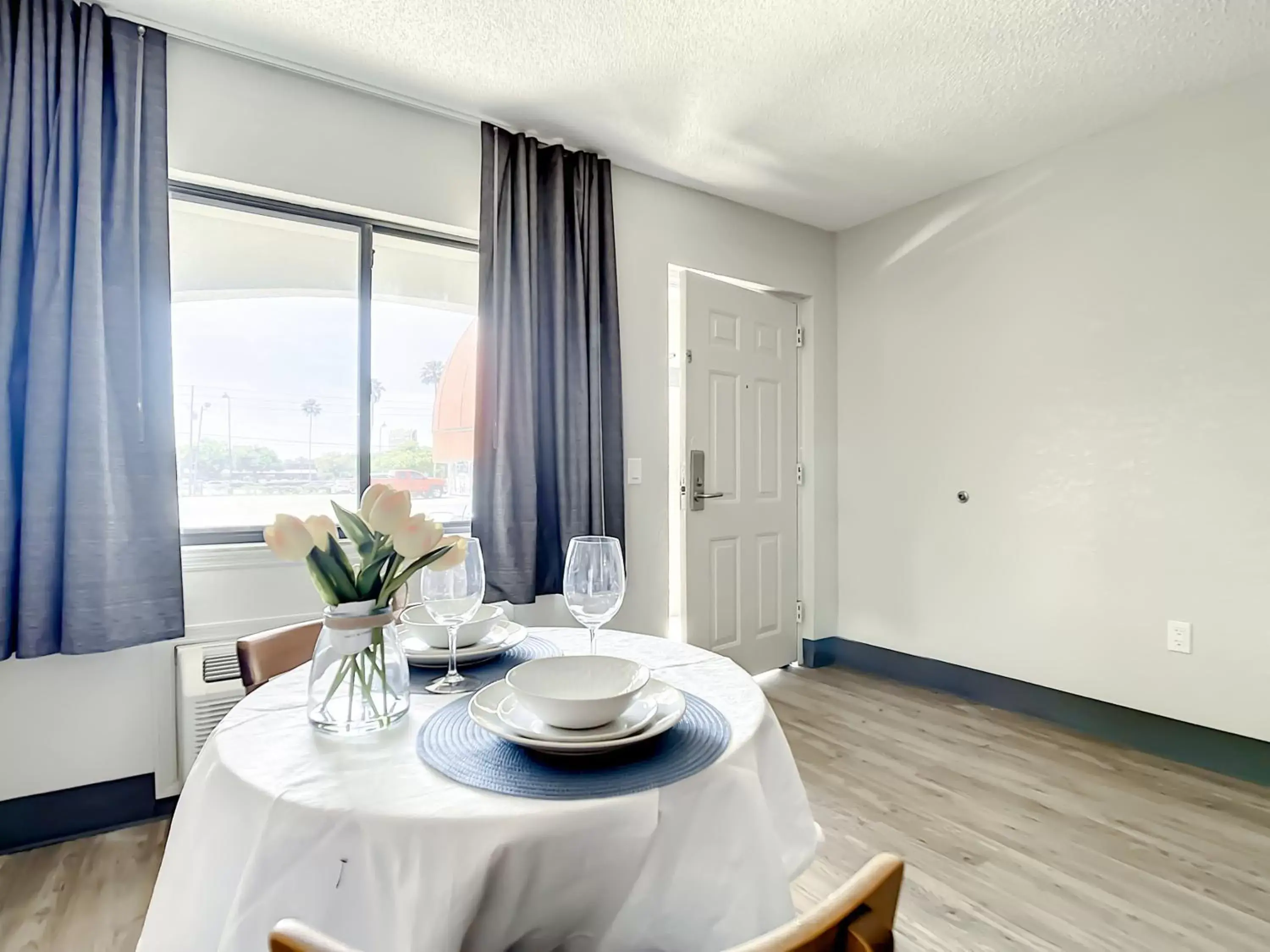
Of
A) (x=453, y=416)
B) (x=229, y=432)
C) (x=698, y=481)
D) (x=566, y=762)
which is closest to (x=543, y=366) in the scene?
(x=453, y=416)

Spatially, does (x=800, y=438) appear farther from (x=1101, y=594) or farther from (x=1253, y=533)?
(x=1253, y=533)

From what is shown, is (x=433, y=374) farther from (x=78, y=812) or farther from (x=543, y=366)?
(x=78, y=812)

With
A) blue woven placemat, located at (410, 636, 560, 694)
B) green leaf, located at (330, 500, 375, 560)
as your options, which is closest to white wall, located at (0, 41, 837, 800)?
blue woven placemat, located at (410, 636, 560, 694)

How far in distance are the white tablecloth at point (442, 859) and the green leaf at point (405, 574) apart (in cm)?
19

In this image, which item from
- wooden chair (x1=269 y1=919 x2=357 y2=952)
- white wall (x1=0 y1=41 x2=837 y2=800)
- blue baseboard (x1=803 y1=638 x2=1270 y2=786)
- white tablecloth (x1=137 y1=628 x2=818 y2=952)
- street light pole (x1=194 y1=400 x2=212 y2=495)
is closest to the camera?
wooden chair (x1=269 y1=919 x2=357 y2=952)

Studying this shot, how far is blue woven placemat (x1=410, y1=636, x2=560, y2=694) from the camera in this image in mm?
Answer: 1139

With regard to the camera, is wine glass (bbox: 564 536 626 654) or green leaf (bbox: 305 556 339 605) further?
wine glass (bbox: 564 536 626 654)

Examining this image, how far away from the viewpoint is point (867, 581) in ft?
12.3

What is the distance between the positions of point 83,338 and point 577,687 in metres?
1.89

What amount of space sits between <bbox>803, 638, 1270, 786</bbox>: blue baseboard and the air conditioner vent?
2846mm

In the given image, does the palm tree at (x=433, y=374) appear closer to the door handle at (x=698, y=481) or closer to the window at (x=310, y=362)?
the window at (x=310, y=362)

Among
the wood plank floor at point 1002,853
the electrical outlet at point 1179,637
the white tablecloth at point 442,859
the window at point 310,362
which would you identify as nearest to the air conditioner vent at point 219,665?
the window at point 310,362

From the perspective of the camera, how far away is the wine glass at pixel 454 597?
1079 millimetres

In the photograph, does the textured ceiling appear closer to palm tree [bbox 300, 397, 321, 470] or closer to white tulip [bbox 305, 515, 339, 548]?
palm tree [bbox 300, 397, 321, 470]
